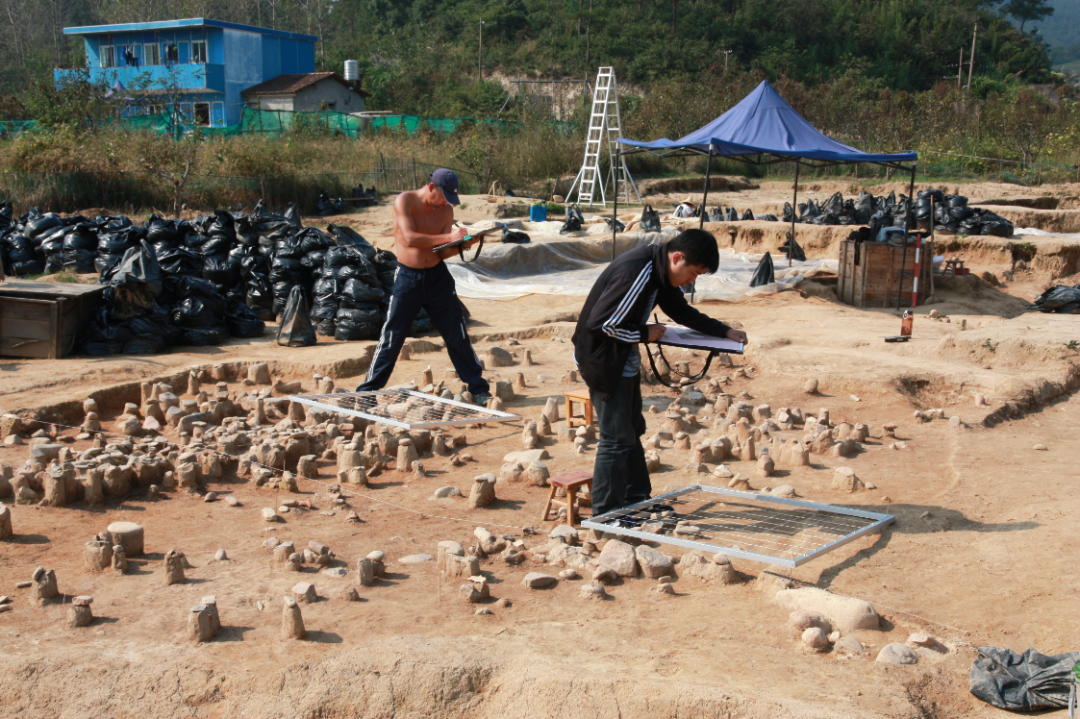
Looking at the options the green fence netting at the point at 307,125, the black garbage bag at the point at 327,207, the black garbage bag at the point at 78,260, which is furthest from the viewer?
the green fence netting at the point at 307,125

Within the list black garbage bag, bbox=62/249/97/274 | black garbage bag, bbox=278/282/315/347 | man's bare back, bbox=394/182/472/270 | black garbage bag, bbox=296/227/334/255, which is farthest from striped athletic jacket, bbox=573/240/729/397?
black garbage bag, bbox=62/249/97/274

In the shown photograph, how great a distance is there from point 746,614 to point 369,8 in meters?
53.5

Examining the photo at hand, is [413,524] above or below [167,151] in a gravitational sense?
below

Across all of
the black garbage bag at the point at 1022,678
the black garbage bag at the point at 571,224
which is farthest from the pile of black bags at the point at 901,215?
the black garbage bag at the point at 1022,678

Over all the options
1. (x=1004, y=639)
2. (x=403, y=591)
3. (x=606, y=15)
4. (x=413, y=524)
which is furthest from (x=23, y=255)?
(x=606, y=15)

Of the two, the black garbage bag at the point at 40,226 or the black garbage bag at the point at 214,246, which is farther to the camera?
the black garbage bag at the point at 40,226

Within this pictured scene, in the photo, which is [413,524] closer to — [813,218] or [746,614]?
[746,614]

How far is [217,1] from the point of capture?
5422 cm

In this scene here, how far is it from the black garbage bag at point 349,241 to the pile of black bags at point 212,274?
0.01m

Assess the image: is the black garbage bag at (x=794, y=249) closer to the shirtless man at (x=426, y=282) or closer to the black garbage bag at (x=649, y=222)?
the black garbage bag at (x=649, y=222)

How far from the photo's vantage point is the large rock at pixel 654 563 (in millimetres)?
3658

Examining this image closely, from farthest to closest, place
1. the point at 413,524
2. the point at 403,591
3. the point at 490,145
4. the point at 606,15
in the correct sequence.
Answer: the point at 606,15 → the point at 490,145 → the point at 413,524 → the point at 403,591

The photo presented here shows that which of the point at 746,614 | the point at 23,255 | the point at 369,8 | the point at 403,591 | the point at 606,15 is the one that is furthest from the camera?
the point at 369,8

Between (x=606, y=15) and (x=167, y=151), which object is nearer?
(x=167, y=151)
